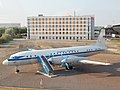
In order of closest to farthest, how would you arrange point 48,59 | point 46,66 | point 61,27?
point 46,66 < point 48,59 < point 61,27

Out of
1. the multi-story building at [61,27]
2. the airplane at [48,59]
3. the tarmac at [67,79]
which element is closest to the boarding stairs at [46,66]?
the airplane at [48,59]

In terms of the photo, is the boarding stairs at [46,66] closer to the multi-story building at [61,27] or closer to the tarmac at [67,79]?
the tarmac at [67,79]

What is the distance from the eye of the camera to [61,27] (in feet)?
471

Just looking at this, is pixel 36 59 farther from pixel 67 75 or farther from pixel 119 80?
pixel 119 80

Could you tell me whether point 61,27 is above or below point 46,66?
above

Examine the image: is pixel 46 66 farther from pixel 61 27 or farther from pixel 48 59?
pixel 61 27

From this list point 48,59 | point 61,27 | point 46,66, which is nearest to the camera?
point 46,66

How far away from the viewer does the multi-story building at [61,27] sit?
460 ft

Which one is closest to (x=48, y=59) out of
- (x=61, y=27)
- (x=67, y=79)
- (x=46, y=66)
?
(x=46, y=66)

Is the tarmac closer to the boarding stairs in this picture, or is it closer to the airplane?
the boarding stairs

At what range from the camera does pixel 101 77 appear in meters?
27.7

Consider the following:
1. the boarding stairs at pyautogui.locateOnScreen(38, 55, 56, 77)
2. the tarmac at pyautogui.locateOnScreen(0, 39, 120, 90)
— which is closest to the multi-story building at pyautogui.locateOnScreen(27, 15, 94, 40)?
the tarmac at pyautogui.locateOnScreen(0, 39, 120, 90)

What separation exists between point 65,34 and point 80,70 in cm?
11174

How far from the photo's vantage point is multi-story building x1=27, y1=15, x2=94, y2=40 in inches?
5517
